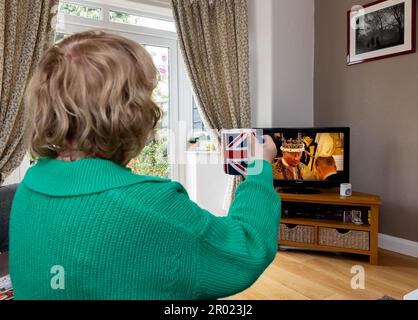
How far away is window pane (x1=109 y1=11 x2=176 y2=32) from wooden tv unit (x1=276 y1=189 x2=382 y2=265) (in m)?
2.01

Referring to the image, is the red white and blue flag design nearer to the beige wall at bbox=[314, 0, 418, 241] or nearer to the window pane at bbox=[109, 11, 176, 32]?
the beige wall at bbox=[314, 0, 418, 241]

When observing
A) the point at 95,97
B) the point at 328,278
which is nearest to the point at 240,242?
the point at 95,97

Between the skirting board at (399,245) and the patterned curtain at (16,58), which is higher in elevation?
the patterned curtain at (16,58)

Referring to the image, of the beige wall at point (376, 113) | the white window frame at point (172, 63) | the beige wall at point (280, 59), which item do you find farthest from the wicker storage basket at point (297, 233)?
the white window frame at point (172, 63)

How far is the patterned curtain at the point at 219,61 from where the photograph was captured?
3.39 meters

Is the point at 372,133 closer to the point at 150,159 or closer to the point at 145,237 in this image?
the point at 150,159

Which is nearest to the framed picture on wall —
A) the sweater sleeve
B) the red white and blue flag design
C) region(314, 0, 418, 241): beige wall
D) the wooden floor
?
region(314, 0, 418, 241): beige wall

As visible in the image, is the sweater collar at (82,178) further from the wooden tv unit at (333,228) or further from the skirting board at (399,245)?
the skirting board at (399,245)

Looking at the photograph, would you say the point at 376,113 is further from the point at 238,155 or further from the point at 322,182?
the point at 238,155

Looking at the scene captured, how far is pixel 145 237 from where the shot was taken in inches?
20.8

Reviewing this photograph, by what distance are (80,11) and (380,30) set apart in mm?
2595

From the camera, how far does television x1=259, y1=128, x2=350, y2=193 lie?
3.08 metres

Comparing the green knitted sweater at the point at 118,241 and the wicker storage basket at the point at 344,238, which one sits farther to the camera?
the wicker storage basket at the point at 344,238

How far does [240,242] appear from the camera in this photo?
60 centimetres
